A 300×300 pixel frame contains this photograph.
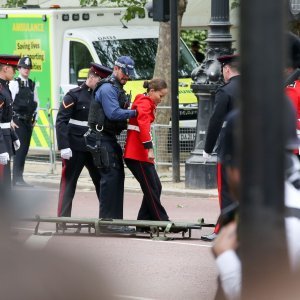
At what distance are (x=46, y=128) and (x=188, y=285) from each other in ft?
31.5

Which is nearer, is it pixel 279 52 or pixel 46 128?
pixel 279 52

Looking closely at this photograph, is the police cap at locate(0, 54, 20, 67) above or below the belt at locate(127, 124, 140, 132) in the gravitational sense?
above

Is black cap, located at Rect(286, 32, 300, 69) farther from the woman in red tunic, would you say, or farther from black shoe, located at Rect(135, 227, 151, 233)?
black shoe, located at Rect(135, 227, 151, 233)

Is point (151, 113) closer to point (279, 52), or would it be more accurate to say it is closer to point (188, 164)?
point (188, 164)

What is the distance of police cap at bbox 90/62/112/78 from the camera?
1138 cm

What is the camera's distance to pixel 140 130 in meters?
11.0

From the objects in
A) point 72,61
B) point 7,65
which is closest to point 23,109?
point 72,61

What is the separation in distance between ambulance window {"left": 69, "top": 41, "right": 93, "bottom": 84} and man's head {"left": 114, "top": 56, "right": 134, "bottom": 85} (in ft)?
27.6

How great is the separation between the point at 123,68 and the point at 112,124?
0.56 m

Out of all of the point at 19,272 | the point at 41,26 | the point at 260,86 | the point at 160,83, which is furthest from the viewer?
the point at 41,26

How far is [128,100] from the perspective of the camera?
36.5ft

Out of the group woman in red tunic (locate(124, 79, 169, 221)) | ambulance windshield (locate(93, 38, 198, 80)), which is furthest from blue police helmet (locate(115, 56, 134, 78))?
ambulance windshield (locate(93, 38, 198, 80))

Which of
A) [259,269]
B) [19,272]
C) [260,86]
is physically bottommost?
[19,272]

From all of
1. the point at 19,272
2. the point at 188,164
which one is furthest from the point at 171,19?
the point at 19,272
